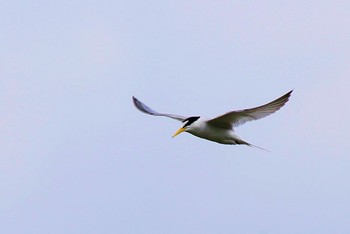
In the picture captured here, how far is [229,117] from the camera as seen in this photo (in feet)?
45.6

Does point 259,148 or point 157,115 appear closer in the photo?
point 259,148

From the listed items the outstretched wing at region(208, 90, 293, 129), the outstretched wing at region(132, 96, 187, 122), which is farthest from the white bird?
the outstretched wing at region(132, 96, 187, 122)

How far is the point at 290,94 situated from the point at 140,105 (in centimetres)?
498

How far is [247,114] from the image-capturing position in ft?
45.9

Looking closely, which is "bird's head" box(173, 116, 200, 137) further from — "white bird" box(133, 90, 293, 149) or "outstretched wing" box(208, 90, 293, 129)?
"outstretched wing" box(208, 90, 293, 129)

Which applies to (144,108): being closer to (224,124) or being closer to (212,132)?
(212,132)

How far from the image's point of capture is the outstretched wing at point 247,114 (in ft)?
44.6

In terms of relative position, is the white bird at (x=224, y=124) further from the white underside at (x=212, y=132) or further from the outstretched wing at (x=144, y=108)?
the outstretched wing at (x=144, y=108)

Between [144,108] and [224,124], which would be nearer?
[224,124]

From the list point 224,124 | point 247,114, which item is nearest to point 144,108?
point 224,124

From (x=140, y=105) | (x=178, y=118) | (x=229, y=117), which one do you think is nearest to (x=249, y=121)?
(x=229, y=117)

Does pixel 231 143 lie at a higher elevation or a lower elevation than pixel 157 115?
lower

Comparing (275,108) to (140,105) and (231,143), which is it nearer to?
(231,143)

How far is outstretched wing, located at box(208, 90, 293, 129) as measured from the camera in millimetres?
13602
